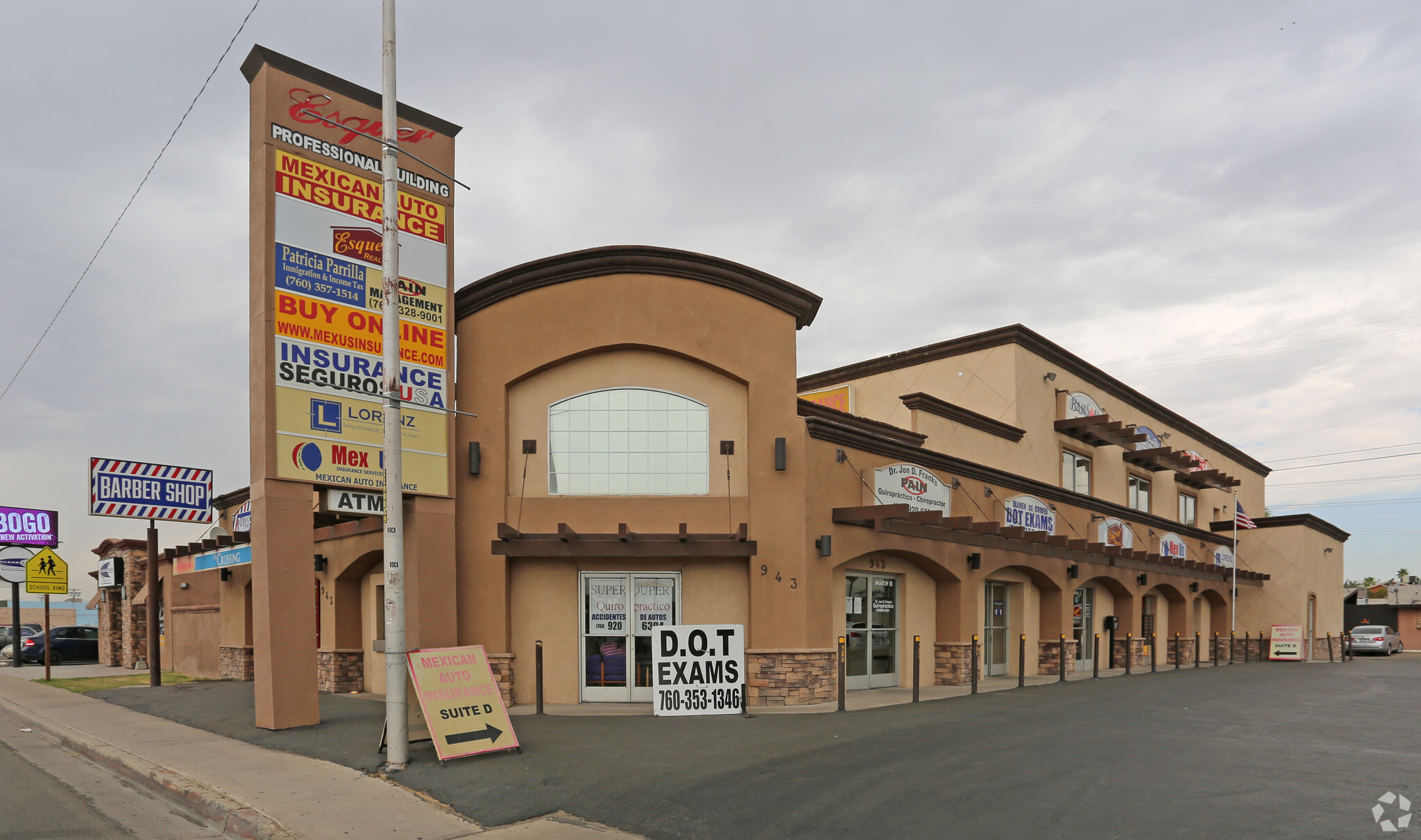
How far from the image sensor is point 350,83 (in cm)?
1446

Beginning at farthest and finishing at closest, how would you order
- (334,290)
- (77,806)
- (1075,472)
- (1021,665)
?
(1075,472), (1021,665), (334,290), (77,806)

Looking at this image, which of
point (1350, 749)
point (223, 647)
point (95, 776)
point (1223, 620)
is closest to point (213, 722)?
point (95, 776)

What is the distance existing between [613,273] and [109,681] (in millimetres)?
16527

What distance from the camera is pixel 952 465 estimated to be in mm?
20000

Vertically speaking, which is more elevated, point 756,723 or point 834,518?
point 834,518

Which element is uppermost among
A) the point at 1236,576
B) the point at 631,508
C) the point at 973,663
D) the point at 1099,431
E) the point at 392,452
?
the point at 1099,431

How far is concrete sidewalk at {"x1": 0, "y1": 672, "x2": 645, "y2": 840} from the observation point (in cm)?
797

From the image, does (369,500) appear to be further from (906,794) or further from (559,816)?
(906,794)

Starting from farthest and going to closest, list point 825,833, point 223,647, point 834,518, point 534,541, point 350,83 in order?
point 223,647, point 834,518, point 534,541, point 350,83, point 825,833

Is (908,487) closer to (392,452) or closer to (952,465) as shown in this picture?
(952,465)

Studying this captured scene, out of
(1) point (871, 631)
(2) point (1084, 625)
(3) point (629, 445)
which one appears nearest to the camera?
(3) point (629, 445)

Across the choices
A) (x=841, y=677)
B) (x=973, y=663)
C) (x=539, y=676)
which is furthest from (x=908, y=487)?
(x=539, y=676)

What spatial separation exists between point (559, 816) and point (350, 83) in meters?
11.4

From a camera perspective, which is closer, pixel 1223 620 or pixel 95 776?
pixel 95 776
